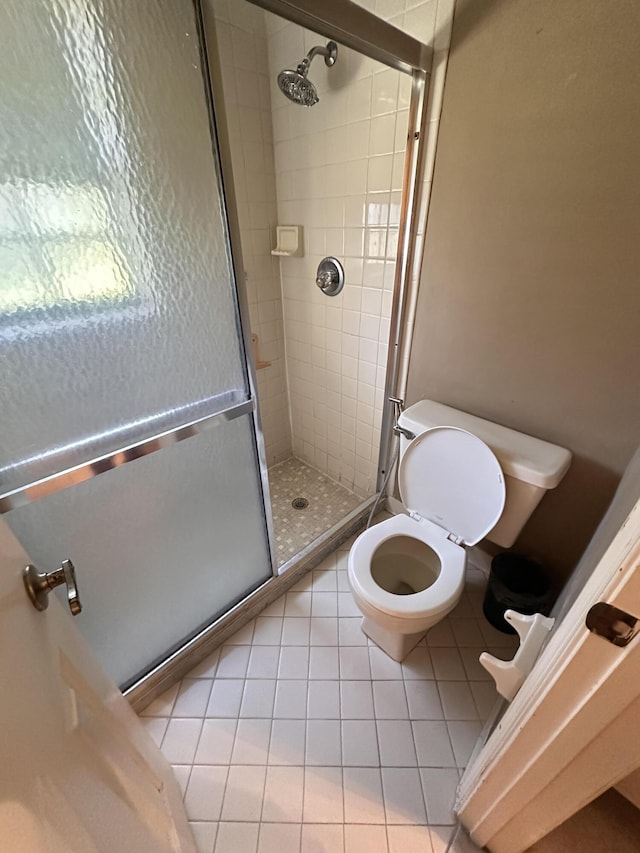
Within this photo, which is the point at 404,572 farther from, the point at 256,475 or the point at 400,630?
the point at 256,475

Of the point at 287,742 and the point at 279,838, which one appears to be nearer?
the point at 279,838

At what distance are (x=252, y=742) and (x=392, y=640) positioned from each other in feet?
1.73

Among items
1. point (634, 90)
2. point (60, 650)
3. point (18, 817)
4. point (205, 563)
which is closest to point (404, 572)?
point (205, 563)

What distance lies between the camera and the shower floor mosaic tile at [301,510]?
69.3 inches

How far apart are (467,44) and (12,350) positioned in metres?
1.38

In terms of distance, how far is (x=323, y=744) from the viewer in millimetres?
1093

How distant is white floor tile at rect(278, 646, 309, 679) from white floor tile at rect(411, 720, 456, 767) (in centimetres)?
38

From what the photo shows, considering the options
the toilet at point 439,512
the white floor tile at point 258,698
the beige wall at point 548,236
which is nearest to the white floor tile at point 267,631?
the white floor tile at point 258,698

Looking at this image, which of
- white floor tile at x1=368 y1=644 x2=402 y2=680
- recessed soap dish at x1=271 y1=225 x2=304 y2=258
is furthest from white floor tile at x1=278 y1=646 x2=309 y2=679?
recessed soap dish at x1=271 y1=225 x2=304 y2=258

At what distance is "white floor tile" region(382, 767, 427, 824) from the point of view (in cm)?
96

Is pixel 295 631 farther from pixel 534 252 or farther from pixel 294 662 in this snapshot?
pixel 534 252

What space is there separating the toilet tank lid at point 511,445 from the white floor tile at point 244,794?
1137 millimetres

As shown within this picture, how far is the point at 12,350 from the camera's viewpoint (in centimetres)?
68

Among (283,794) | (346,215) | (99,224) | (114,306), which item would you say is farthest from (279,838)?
(346,215)
